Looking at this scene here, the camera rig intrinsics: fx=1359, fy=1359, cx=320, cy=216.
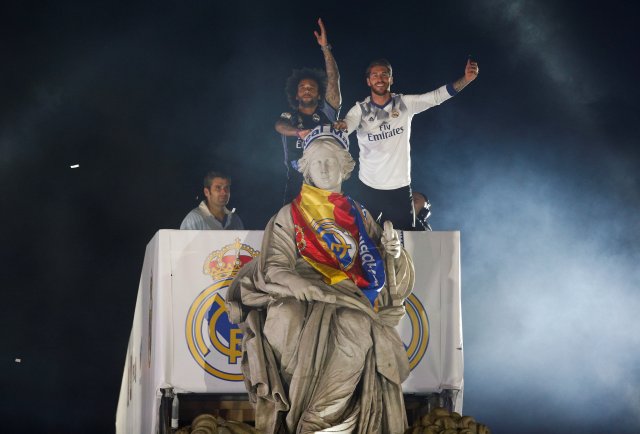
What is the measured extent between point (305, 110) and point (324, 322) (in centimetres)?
221

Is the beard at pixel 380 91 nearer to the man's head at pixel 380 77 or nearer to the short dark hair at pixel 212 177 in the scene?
the man's head at pixel 380 77

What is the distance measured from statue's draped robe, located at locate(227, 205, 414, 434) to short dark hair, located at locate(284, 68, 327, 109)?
6.58 ft

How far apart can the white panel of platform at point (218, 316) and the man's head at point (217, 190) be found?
98 centimetres

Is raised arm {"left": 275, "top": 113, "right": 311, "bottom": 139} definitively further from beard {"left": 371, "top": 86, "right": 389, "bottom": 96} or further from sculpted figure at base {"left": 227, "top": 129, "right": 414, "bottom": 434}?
sculpted figure at base {"left": 227, "top": 129, "right": 414, "bottom": 434}

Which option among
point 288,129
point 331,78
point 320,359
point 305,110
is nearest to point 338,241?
point 320,359

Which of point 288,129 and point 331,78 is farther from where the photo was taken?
point 331,78

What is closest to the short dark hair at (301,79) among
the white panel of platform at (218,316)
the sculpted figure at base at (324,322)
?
the white panel of platform at (218,316)

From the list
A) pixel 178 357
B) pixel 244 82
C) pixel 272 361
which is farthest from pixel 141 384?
pixel 244 82

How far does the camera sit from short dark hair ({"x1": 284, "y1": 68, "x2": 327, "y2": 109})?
919 centimetres

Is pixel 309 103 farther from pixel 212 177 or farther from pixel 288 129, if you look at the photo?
pixel 212 177

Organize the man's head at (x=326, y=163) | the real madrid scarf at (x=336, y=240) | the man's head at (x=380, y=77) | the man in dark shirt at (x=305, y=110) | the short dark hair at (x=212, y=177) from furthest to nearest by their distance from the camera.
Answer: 1. the short dark hair at (x=212, y=177)
2. the man in dark shirt at (x=305, y=110)
3. the man's head at (x=380, y=77)
4. the man's head at (x=326, y=163)
5. the real madrid scarf at (x=336, y=240)

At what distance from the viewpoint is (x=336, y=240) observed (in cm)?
761

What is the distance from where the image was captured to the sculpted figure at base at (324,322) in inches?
284

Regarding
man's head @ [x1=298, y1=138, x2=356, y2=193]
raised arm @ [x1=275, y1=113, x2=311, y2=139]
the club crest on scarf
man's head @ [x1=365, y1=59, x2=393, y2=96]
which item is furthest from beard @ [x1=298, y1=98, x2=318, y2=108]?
the club crest on scarf
